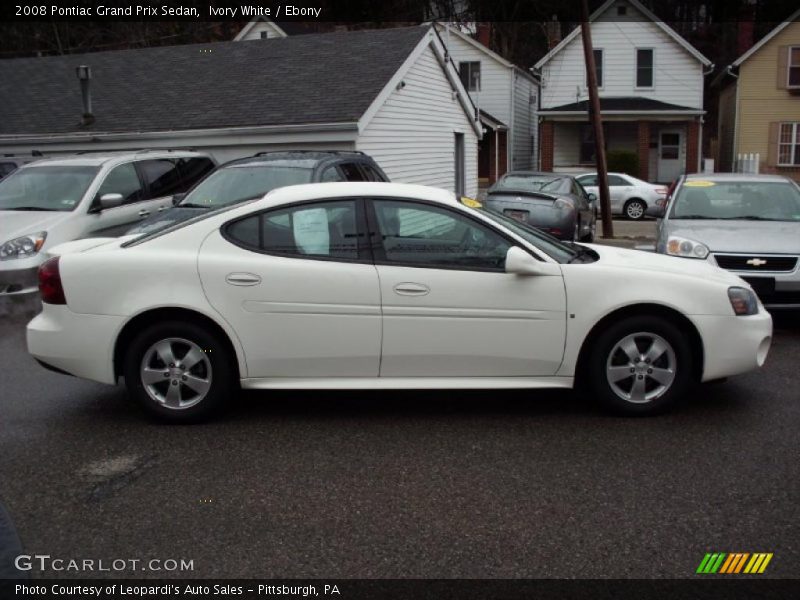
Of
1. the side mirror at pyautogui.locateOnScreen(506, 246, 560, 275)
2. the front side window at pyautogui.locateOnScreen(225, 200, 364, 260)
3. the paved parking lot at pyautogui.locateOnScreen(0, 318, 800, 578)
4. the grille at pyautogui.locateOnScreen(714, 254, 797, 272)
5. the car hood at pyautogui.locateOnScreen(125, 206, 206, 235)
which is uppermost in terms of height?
the front side window at pyautogui.locateOnScreen(225, 200, 364, 260)

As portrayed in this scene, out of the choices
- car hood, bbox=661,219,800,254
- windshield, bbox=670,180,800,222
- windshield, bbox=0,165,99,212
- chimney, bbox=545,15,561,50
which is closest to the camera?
car hood, bbox=661,219,800,254

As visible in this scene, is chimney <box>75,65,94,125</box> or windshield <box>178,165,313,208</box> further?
chimney <box>75,65,94,125</box>

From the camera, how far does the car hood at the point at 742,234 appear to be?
8.19 m

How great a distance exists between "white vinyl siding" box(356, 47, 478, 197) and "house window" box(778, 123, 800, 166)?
16.3 meters

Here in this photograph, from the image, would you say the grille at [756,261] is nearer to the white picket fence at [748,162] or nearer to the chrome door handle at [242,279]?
the chrome door handle at [242,279]

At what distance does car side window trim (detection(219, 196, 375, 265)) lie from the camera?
17.9ft

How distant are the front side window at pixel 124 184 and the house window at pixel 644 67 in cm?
2783

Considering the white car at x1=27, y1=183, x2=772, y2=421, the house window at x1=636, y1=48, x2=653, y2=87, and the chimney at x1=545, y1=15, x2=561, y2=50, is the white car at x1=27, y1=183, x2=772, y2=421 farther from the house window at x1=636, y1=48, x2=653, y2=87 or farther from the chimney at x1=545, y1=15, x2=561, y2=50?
the chimney at x1=545, y1=15, x2=561, y2=50

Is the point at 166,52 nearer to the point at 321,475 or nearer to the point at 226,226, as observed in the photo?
the point at 226,226

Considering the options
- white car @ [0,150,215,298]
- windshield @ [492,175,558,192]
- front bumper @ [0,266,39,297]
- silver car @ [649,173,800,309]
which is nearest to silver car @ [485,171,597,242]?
windshield @ [492,175,558,192]

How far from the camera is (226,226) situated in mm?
5547

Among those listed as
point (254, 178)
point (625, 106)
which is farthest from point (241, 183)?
point (625, 106)

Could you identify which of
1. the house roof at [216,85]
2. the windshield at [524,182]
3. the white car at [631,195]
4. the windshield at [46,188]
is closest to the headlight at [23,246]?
the windshield at [46,188]

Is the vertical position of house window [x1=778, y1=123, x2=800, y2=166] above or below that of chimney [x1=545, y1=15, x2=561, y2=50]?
below
